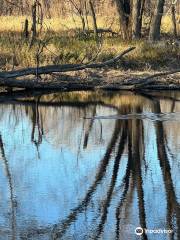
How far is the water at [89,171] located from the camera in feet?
21.9

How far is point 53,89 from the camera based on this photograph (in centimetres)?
1916

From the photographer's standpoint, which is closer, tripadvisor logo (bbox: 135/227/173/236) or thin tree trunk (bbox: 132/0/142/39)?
tripadvisor logo (bbox: 135/227/173/236)

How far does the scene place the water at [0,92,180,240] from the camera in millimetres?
6676

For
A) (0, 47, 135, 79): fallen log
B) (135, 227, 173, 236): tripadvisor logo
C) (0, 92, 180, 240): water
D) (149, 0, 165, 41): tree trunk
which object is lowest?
(135, 227, 173, 236): tripadvisor logo

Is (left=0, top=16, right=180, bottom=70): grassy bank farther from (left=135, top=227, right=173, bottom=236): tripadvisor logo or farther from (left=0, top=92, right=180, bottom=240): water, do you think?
(left=135, top=227, right=173, bottom=236): tripadvisor logo

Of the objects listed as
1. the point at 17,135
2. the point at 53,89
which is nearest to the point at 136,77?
the point at 53,89

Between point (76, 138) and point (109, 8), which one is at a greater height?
point (109, 8)

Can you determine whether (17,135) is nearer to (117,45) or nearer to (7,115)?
(7,115)

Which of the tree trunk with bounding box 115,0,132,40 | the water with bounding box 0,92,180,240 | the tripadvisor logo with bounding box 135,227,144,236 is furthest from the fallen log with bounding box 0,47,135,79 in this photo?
the tripadvisor logo with bounding box 135,227,144,236

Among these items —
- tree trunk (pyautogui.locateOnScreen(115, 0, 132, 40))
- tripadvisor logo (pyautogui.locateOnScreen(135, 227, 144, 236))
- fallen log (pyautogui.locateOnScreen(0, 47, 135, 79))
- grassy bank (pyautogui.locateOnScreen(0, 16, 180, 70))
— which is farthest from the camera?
tree trunk (pyautogui.locateOnScreen(115, 0, 132, 40))

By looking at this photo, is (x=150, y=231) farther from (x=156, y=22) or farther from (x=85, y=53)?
(x=156, y=22)

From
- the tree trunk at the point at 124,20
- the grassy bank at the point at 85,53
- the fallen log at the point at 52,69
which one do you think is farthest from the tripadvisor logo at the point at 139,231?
the tree trunk at the point at 124,20

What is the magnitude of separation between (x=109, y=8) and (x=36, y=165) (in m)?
33.0

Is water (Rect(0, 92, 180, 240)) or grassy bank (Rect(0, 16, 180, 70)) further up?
grassy bank (Rect(0, 16, 180, 70))
